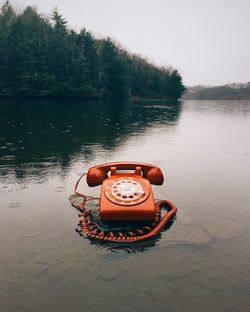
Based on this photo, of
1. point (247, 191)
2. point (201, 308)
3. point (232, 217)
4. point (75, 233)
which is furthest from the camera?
point (247, 191)

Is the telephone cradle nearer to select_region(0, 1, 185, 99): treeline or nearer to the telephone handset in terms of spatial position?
the telephone handset

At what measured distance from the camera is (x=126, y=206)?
3.59 meters

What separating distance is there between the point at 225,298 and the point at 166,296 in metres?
0.53

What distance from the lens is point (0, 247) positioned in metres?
3.41

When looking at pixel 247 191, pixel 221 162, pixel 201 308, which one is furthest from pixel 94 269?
pixel 221 162

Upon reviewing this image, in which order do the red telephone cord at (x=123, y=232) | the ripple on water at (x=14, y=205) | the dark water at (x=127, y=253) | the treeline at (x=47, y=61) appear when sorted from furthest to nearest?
the treeline at (x=47, y=61)
the ripple on water at (x=14, y=205)
the red telephone cord at (x=123, y=232)
the dark water at (x=127, y=253)


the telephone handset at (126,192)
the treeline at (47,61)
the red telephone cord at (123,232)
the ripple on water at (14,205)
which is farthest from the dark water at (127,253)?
the treeline at (47,61)

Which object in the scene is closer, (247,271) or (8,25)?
(247,271)

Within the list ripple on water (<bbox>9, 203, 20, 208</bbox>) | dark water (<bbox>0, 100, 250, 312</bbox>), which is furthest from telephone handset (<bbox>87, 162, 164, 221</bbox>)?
ripple on water (<bbox>9, 203, 20, 208</bbox>)

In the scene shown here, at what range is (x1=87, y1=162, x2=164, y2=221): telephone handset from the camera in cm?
356

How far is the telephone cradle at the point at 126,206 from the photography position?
357 cm

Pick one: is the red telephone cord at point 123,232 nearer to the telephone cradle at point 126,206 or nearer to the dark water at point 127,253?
the telephone cradle at point 126,206

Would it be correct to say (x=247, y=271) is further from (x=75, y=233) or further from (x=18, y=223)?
(x=18, y=223)

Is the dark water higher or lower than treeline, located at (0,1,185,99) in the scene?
lower
